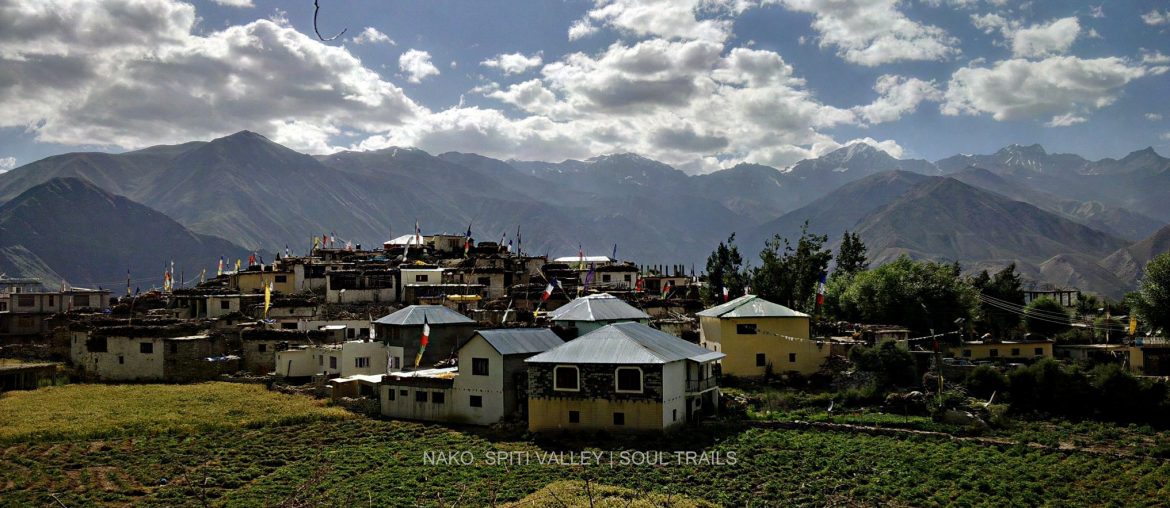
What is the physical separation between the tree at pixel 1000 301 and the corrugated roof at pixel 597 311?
138ft

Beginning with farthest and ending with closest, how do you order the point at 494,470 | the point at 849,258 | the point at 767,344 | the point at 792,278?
the point at 849,258
the point at 792,278
the point at 767,344
the point at 494,470

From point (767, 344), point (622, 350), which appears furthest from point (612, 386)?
point (767, 344)

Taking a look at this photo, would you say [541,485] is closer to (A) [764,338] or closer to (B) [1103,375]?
(A) [764,338]

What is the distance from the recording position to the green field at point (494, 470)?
30.1m

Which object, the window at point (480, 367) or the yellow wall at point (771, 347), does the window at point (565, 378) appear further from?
the yellow wall at point (771, 347)

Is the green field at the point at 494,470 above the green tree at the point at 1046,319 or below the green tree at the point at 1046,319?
below

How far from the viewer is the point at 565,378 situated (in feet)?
132

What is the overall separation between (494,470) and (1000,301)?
7090 centimetres

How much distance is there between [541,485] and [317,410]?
18.9m

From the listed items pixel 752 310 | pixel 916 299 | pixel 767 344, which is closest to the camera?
pixel 767 344

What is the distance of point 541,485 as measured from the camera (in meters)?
31.4

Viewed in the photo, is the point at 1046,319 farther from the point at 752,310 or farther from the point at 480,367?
the point at 480,367

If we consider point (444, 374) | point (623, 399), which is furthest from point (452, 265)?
point (623, 399)

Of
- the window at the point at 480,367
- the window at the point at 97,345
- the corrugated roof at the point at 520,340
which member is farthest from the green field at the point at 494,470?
the window at the point at 97,345
